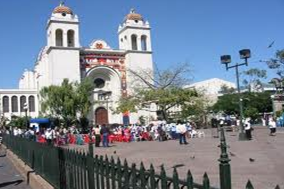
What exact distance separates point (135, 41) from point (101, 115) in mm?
13242

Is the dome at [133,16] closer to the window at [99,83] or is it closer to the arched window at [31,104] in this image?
the window at [99,83]

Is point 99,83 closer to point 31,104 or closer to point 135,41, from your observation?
point 135,41

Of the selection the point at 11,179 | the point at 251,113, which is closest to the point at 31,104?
the point at 251,113

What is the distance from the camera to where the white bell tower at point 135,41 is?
218 feet

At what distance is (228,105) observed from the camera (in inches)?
2790

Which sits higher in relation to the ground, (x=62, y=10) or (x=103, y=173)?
(x=62, y=10)

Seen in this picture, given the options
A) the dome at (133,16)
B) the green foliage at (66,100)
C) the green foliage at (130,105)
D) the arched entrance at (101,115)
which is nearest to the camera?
the green foliage at (130,105)

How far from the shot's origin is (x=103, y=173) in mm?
4949

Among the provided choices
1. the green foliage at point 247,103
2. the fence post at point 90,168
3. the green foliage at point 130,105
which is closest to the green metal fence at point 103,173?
the fence post at point 90,168

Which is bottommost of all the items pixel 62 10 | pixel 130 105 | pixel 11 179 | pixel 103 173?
pixel 11 179

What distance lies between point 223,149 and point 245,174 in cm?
744

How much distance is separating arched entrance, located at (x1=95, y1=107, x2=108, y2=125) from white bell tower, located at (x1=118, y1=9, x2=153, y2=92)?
5473mm

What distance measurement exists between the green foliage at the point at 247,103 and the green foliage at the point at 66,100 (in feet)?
77.8

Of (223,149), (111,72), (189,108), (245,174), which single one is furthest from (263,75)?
(223,149)
